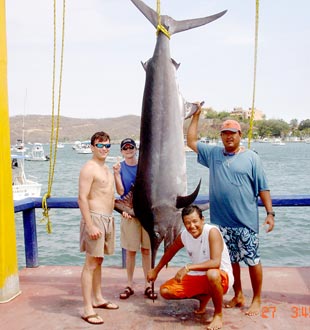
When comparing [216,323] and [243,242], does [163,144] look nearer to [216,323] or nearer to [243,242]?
[243,242]

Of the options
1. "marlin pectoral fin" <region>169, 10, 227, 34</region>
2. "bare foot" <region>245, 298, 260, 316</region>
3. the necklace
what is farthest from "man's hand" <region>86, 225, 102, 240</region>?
"marlin pectoral fin" <region>169, 10, 227, 34</region>

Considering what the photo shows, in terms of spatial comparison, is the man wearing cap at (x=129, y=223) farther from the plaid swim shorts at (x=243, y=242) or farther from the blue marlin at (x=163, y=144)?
the plaid swim shorts at (x=243, y=242)

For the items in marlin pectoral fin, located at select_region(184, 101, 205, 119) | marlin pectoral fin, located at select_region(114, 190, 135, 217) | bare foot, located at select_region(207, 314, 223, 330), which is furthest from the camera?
marlin pectoral fin, located at select_region(114, 190, 135, 217)

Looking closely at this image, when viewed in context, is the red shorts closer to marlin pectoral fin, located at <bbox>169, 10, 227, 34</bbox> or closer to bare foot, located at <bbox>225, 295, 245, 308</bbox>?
bare foot, located at <bbox>225, 295, 245, 308</bbox>

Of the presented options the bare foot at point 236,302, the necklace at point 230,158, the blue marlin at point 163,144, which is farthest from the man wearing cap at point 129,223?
the necklace at point 230,158

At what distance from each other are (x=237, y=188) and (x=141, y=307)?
103 cm

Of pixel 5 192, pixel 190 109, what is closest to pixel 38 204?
pixel 5 192

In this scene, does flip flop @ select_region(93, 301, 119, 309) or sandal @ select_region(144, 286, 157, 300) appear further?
sandal @ select_region(144, 286, 157, 300)

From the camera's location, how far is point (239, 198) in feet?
Result: 9.95

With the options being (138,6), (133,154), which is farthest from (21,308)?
(138,6)

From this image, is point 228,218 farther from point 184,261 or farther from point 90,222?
point 184,261

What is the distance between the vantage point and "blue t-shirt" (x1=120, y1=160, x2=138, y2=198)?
3422mm

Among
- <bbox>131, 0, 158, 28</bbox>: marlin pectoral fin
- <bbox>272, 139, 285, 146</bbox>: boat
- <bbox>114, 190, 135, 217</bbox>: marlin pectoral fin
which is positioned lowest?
<bbox>272, 139, 285, 146</bbox>: boat

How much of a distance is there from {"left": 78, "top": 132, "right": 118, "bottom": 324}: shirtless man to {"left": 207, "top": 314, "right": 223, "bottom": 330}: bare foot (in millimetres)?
676
